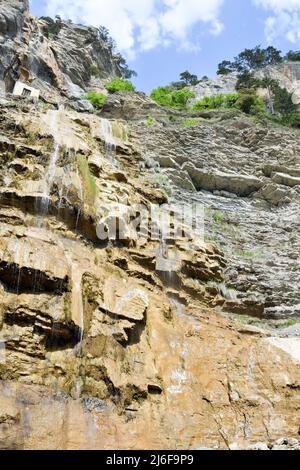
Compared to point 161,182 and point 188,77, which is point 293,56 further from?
point 161,182

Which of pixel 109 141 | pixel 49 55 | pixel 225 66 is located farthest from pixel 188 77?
pixel 109 141

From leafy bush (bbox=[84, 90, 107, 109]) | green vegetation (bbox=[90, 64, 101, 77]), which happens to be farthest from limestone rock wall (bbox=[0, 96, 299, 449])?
green vegetation (bbox=[90, 64, 101, 77])

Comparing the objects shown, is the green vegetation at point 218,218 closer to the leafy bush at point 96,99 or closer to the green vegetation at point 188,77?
the leafy bush at point 96,99

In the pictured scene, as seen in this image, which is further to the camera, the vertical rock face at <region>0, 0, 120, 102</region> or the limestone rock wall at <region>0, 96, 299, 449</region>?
the vertical rock face at <region>0, 0, 120, 102</region>

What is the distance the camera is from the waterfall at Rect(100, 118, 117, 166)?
68.2ft

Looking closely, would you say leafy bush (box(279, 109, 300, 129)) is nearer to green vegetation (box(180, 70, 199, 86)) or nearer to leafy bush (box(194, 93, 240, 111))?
leafy bush (box(194, 93, 240, 111))

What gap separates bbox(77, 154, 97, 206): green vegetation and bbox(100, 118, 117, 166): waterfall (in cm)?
338

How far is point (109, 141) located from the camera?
2181 centimetres

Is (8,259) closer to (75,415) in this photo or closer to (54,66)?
(75,415)

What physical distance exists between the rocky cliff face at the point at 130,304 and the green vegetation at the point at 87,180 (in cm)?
6

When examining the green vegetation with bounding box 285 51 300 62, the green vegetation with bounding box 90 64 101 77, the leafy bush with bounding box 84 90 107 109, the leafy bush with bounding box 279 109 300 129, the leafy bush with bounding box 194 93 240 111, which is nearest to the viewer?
the leafy bush with bounding box 279 109 300 129

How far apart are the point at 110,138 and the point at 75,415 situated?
577 inches

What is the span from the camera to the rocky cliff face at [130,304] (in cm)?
1045

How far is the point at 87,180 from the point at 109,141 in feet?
20.0
